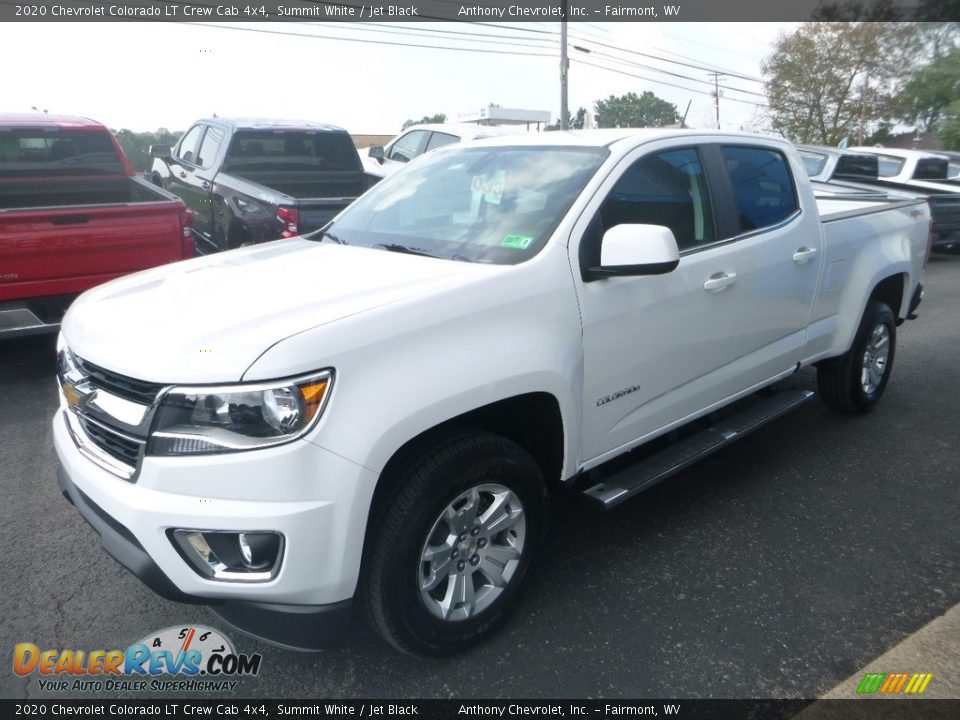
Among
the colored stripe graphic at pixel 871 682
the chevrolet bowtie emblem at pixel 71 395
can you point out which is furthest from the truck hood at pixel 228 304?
the colored stripe graphic at pixel 871 682

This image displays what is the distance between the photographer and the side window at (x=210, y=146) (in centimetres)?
845

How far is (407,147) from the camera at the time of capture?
12148 mm

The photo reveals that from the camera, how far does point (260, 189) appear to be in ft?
23.4

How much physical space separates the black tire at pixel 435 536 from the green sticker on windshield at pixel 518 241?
30.7 inches

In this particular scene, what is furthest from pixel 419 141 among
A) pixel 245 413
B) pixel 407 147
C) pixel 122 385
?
pixel 245 413

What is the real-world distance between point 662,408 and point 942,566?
1.42 metres

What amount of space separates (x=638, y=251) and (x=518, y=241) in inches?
18.6

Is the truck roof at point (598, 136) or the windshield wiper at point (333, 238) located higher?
the truck roof at point (598, 136)

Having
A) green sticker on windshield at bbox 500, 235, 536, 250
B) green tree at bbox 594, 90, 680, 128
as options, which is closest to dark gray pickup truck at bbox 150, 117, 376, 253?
green sticker on windshield at bbox 500, 235, 536, 250

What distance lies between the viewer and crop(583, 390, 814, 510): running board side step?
319cm

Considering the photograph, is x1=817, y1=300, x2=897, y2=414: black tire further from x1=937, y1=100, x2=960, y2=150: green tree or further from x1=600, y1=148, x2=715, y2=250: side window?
x1=937, y1=100, x2=960, y2=150: green tree

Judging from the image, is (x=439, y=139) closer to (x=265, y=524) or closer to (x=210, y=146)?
(x=210, y=146)

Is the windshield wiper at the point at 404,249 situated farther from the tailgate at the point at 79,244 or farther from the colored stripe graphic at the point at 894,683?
the tailgate at the point at 79,244

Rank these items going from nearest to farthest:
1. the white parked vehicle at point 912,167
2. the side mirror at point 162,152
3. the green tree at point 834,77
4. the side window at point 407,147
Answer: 1. the side mirror at point 162,152
2. the side window at point 407,147
3. the white parked vehicle at point 912,167
4. the green tree at point 834,77
